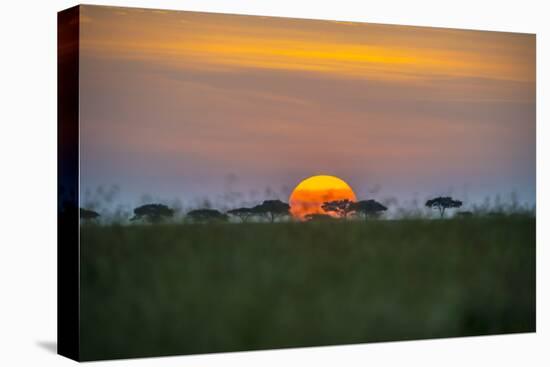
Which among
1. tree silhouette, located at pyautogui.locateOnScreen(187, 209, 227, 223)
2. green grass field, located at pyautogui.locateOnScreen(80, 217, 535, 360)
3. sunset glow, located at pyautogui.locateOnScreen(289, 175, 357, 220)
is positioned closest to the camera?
green grass field, located at pyautogui.locateOnScreen(80, 217, 535, 360)

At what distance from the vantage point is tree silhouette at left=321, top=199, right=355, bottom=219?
1255cm

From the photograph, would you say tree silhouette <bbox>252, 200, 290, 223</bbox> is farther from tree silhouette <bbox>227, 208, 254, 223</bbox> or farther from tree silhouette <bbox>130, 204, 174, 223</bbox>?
tree silhouette <bbox>130, 204, 174, 223</bbox>

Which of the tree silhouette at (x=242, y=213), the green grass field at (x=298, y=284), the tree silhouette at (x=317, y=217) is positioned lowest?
the green grass field at (x=298, y=284)

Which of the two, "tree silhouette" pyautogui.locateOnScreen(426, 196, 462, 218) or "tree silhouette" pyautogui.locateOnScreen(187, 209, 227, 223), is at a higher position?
"tree silhouette" pyautogui.locateOnScreen(426, 196, 462, 218)

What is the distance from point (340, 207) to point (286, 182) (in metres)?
0.62

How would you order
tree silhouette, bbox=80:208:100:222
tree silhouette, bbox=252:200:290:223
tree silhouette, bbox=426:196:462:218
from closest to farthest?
1. tree silhouette, bbox=80:208:100:222
2. tree silhouette, bbox=252:200:290:223
3. tree silhouette, bbox=426:196:462:218

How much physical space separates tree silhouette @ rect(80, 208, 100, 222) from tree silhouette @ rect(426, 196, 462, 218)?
336 centimetres

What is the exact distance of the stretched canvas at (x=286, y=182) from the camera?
38.2ft

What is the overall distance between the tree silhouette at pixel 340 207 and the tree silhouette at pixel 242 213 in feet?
2.46

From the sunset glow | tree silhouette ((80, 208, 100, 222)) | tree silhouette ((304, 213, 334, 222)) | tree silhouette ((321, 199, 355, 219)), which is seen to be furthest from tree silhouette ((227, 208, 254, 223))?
tree silhouette ((80, 208, 100, 222))

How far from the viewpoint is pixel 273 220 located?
40.4 ft

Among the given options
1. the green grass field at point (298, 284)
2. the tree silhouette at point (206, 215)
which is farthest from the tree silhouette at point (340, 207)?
the tree silhouette at point (206, 215)

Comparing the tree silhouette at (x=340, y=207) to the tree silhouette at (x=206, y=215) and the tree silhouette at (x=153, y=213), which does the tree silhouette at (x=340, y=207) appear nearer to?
the tree silhouette at (x=206, y=215)

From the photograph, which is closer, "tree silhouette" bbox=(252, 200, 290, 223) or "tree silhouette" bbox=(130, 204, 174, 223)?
"tree silhouette" bbox=(130, 204, 174, 223)
